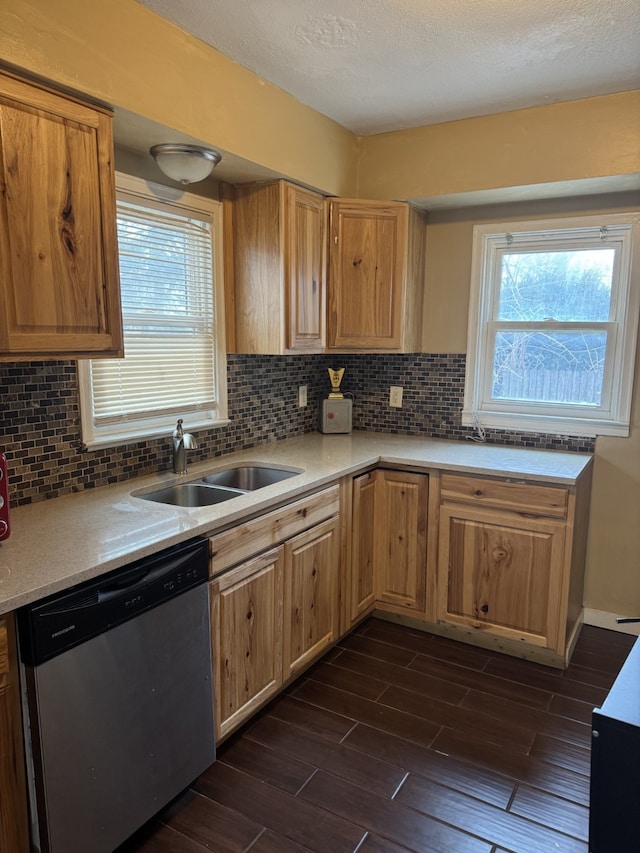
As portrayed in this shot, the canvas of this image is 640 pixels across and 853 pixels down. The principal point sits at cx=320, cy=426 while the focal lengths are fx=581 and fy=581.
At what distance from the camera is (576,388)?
9.98ft

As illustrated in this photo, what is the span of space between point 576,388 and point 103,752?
2657mm

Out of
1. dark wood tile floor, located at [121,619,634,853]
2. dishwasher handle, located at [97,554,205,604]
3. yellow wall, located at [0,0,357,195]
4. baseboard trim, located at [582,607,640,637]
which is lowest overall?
dark wood tile floor, located at [121,619,634,853]

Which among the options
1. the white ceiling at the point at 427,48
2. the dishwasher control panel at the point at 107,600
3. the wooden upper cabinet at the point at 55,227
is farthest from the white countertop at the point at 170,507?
the white ceiling at the point at 427,48

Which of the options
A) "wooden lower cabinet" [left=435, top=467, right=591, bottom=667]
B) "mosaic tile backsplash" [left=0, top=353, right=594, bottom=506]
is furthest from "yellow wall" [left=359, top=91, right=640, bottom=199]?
"wooden lower cabinet" [left=435, top=467, right=591, bottom=667]

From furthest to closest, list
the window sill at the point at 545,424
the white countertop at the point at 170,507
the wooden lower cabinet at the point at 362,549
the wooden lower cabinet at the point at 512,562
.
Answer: the window sill at the point at 545,424, the wooden lower cabinet at the point at 362,549, the wooden lower cabinet at the point at 512,562, the white countertop at the point at 170,507

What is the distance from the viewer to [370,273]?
3.08 meters

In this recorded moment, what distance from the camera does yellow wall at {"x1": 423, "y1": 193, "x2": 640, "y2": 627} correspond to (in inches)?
114

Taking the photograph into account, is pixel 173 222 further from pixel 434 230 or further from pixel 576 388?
pixel 576 388

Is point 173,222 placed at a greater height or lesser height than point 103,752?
greater

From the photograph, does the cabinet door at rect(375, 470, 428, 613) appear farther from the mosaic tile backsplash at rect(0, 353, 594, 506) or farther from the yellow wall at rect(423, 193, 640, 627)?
the yellow wall at rect(423, 193, 640, 627)

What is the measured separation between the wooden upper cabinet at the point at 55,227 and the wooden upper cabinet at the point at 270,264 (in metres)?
0.95

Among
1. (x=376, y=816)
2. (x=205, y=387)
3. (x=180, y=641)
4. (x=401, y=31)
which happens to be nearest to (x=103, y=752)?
(x=180, y=641)

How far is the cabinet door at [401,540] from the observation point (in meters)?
2.91

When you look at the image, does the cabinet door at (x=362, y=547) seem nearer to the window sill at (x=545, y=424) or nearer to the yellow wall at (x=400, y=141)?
the window sill at (x=545, y=424)
